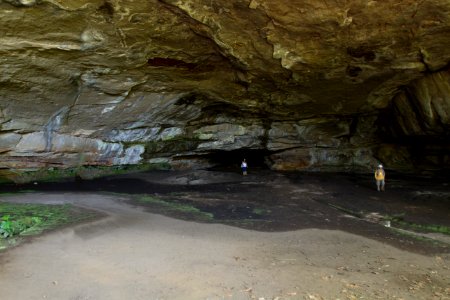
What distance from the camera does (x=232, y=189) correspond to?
57.3 feet

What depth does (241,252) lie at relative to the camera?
8.12 meters

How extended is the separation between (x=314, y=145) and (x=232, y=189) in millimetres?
9371

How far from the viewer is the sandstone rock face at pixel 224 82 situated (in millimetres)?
11242

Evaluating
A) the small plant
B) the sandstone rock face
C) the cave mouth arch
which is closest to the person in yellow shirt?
the sandstone rock face

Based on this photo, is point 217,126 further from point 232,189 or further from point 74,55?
point 74,55

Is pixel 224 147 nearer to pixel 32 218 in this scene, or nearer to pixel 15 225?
pixel 32 218

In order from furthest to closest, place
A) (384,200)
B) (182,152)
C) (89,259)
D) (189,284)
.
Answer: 1. (182,152)
2. (384,200)
3. (89,259)
4. (189,284)

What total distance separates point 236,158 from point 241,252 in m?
19.8

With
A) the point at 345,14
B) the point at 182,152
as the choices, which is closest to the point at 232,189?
the point at 182,152

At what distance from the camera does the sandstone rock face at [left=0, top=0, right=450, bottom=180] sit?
11242mm

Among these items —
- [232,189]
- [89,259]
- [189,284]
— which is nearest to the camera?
[189,284]

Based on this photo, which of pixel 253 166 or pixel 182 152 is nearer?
pixel 182 152

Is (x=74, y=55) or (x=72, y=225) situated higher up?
(x=74, y=55)

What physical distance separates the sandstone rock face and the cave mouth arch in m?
0.98
